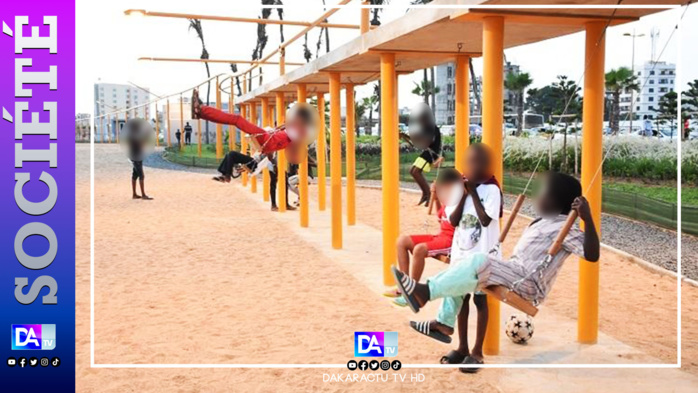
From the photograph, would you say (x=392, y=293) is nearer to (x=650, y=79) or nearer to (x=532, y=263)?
(x=532, y=263)

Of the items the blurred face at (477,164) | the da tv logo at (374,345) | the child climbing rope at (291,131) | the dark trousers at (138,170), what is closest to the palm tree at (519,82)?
the child climbing rope at (291,131)

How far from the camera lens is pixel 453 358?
19.7 ft

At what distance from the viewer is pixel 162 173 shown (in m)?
27.1

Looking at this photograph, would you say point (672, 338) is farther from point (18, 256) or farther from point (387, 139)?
point (18, 256)

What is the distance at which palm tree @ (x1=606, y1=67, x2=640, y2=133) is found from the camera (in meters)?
5.80

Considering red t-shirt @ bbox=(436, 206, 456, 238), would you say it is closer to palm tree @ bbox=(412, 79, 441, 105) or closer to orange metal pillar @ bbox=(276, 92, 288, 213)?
palm tree @ bbox=(412, 79, 441, 105)

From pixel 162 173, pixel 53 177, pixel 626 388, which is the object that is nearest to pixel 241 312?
pixel 53 177

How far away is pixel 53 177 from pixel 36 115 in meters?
0.45

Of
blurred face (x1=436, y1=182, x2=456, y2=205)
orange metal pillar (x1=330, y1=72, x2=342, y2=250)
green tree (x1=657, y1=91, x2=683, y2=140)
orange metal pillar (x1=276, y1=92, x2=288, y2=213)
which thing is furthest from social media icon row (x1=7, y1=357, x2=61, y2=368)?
orange metal pillar (x1=276, y1=92, x2=288, y2=213)

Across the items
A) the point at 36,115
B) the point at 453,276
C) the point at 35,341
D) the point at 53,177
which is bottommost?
the point at 35,341

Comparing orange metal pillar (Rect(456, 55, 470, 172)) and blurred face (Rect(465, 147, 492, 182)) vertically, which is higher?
orange metal pillar (Rect(456, 55, 470, 172))

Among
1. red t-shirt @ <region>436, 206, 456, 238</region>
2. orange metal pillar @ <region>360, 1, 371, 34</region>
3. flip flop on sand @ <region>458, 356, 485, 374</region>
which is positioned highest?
orange metal pillar @ <region>360, 1, 371, 34</region>

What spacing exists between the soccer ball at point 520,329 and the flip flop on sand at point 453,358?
734 millimetres

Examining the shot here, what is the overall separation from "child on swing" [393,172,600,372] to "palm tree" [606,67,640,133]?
3.84ft
